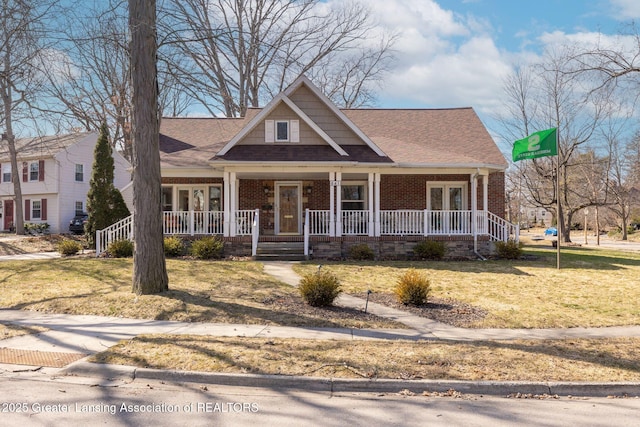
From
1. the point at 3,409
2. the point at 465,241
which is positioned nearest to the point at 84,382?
the point at 3,409

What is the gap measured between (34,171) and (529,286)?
36.6 m

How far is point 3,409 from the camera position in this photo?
4625 mm

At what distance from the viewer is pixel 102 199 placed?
→ 20.0m

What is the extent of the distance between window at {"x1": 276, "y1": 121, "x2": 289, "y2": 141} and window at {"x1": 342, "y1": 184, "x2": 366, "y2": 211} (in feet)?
11.8

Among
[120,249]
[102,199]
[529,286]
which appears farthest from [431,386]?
[102,199]

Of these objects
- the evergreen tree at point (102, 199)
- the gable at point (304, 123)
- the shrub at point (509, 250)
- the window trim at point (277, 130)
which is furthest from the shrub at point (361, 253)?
the evergreen tree at point (102, 199)

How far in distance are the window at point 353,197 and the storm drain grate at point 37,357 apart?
1479 cm

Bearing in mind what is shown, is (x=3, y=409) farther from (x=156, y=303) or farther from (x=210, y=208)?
(x=210, y=208)

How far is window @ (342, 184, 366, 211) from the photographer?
20219 millimetres

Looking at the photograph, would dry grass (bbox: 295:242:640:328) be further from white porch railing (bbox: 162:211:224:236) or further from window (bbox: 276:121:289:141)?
window (bbox: 276:121:289:141)

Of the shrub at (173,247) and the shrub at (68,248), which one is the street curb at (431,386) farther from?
the shrub at (68,248)

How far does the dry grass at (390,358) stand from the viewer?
5.55 meters

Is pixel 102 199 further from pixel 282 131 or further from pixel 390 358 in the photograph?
pixel 390 358

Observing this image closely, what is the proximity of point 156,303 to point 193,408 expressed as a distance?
485 cm
